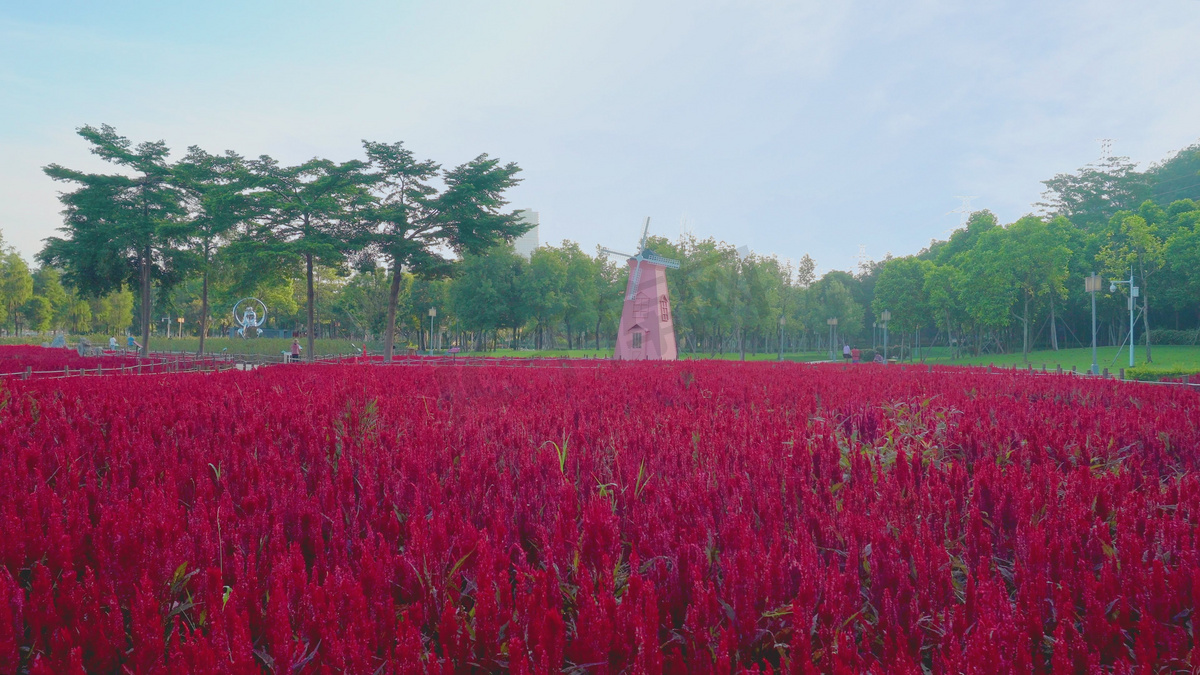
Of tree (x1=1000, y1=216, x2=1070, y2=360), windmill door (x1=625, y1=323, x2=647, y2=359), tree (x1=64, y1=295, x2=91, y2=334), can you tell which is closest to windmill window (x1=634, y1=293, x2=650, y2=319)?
windmill door (x1=625, y1=323, x2=647, y2=359)

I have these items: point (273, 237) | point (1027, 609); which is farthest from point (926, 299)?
point (1027, 609)

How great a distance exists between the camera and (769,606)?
180 cm

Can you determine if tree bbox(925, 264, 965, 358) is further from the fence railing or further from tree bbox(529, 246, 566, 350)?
the fence railing

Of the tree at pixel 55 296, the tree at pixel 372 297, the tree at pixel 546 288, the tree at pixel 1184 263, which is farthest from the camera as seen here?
the tree at pixel 55 296

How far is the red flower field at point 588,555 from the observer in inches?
60.8

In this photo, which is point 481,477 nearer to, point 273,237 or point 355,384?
point 355,384

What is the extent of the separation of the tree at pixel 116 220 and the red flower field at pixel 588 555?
1249 inches

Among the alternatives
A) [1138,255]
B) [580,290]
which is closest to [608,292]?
[580,290]

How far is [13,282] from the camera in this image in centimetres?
5772

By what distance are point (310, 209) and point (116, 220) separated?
10982mm

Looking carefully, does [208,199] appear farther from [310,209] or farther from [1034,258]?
[1034,258]

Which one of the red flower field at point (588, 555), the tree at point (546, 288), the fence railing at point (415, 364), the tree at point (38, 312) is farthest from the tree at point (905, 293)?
Answer: the tree at point (38, 312)

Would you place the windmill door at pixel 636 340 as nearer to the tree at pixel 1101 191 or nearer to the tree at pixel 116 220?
the tree at pixel 116 220

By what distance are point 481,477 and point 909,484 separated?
194cm
